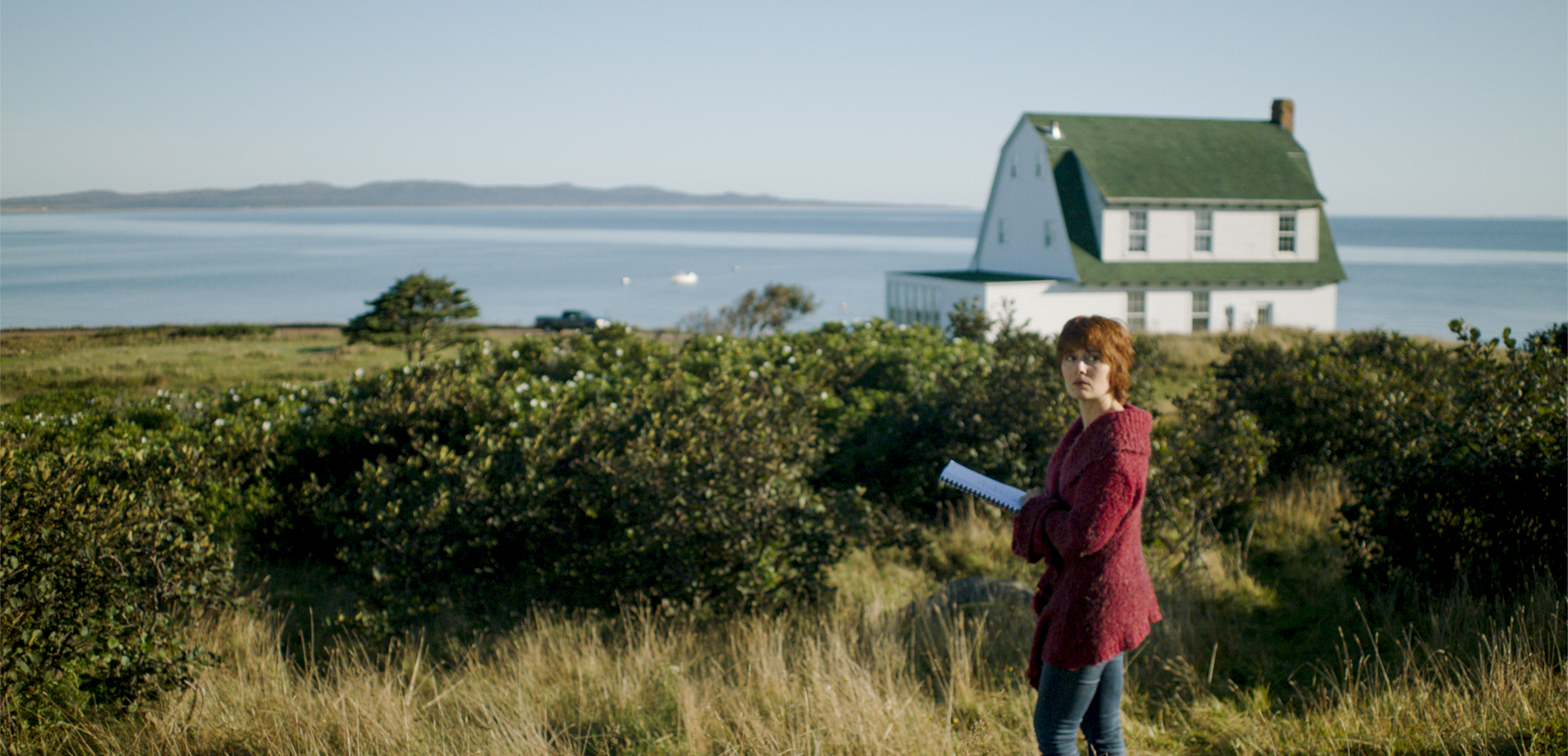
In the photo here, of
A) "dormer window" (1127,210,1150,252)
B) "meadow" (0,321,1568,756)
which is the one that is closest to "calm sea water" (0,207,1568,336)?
"meadow" (0,321,1568,756)

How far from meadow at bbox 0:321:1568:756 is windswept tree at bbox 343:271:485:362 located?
10318 mm

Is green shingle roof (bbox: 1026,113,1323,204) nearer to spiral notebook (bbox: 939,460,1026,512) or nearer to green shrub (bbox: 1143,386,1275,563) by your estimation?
green shrub (bbox: 1143,386,1275,563)

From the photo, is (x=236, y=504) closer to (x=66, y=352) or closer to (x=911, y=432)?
(x=66, y=352)

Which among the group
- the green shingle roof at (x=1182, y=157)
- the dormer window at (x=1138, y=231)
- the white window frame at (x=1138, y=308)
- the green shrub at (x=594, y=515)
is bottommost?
the green shrub at (x=594, y=515)

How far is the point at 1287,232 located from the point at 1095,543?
32164 mm

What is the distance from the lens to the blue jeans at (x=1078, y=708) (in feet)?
10.7

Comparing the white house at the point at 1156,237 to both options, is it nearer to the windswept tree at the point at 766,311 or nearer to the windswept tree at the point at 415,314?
the windswept tree at the point at 766,311

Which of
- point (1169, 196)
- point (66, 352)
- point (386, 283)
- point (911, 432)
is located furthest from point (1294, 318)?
point (386, 283)

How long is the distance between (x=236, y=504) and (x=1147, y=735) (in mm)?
7017

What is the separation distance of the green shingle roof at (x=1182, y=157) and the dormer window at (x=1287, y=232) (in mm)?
645

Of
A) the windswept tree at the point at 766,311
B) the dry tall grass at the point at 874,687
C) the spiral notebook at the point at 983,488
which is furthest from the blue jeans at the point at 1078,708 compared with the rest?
the windswept tree at the point at 766,311

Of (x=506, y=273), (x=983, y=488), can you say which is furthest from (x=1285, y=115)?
(x=506, y=273)

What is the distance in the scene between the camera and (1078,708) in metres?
3.31

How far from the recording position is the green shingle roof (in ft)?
97.8
